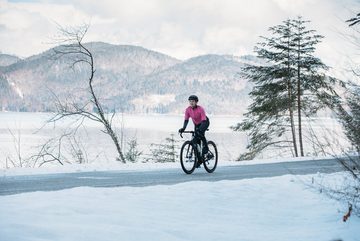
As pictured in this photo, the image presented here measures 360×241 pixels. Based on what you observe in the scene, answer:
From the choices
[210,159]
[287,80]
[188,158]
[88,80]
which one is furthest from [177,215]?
[287,80]

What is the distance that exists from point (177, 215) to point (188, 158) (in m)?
6.14

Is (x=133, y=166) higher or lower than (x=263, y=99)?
lower

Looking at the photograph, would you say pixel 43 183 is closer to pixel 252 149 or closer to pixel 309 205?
pixel 309 205

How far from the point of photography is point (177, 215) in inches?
291

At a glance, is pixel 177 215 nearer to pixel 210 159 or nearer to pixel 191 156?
pixel 191 156

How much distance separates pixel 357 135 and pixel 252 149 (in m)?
24.9

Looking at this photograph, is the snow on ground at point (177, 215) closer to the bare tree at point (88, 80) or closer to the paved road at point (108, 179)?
the paved road at point (108, 179)

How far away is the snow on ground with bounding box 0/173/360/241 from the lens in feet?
18.8

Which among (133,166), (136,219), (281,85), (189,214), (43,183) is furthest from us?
(281,85)

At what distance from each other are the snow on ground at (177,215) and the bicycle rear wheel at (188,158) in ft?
10.4

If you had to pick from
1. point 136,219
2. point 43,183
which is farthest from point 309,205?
point 43,183

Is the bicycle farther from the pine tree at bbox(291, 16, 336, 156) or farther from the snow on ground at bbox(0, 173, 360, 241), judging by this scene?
the pine tree at bbox(291, 16, 336, 156)

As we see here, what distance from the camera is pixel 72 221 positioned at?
6.05 m

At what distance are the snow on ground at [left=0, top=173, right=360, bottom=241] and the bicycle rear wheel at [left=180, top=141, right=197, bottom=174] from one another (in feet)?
10.4
